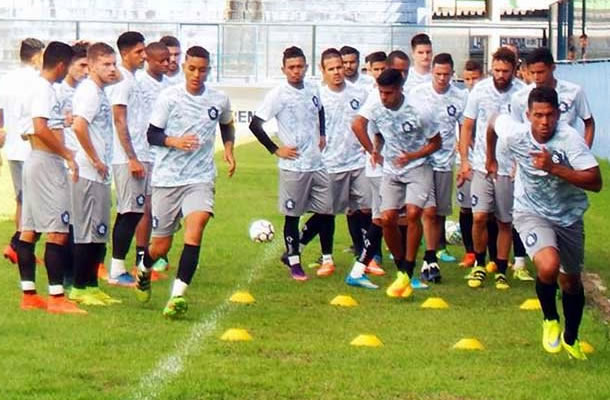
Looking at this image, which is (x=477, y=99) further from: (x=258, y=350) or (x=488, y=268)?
(x=258, y=350)

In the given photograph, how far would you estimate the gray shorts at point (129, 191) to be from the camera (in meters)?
13.8

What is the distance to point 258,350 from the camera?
10.3 metres

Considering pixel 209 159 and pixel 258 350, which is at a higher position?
pixel 209 159

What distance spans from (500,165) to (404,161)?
3.59ft

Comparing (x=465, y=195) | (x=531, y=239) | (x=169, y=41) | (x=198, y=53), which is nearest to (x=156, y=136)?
(x=198, y=53)

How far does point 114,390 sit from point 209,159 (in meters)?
3.81

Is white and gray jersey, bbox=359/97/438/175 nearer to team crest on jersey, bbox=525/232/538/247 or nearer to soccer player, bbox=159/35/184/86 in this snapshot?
soccer player, bbox=159/35/184/86

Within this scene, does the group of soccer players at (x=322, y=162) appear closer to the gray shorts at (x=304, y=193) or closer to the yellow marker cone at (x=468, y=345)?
the gray shorts at (x=304, y=193)

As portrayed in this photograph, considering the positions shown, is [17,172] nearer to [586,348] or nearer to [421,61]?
[421,61]

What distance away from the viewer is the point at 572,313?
33.2 feet

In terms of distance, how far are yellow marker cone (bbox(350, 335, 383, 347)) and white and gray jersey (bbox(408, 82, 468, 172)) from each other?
405 cm

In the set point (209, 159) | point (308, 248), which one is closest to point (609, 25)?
point (308, 248)

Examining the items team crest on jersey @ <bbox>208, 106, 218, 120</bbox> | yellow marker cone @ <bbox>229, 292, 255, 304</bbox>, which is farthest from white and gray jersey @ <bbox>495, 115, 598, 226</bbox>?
yellow marker cone @ <bbox>229, 292, 255, 304</bbox>

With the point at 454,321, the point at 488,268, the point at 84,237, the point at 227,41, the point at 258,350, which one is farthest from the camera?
the point at 227,41
